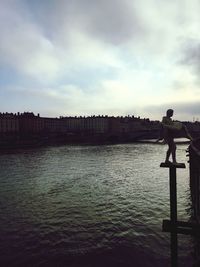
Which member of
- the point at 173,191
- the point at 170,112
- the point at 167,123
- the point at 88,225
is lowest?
the point at 88,225

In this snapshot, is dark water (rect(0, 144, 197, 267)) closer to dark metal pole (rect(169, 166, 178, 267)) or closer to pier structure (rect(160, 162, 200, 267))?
→ dark metal pole (rect(169, 166, 178, 267))

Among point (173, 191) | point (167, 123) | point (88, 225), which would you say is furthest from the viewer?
point (88, 225)

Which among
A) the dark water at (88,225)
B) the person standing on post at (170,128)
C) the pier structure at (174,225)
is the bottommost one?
the dark water at (88,225)

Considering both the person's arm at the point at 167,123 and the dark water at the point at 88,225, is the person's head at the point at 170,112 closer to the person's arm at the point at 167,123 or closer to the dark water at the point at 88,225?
the person's arm at the point at 167,123

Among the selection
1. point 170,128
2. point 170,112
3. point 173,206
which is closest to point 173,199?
point 173,206

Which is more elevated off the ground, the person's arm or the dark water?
the person's arm

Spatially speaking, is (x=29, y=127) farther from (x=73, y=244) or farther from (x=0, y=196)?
(x=73, y=244)

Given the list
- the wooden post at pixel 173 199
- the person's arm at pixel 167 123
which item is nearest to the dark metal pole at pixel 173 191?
the wooden post at pixel 173 199

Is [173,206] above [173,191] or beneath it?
beneath

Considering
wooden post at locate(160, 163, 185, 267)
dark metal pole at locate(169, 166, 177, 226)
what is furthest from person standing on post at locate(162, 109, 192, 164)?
dark metal pole at locate(169, 166, 177, 226)

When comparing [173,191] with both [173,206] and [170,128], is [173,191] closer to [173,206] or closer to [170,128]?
[173,206]

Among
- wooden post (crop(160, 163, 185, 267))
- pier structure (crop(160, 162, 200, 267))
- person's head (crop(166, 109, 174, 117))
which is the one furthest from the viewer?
person's head (crop(166, 109, 174, 117))

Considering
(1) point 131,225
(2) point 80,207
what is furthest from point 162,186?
(1) point 131,225

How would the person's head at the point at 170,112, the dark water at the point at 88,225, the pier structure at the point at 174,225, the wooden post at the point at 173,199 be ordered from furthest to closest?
1. the dark water at the point at 88,225
2. the person's head at the point at 170,112
3. the pier structure at the point at 174,225
4. the wooden post at the point at 173,199
